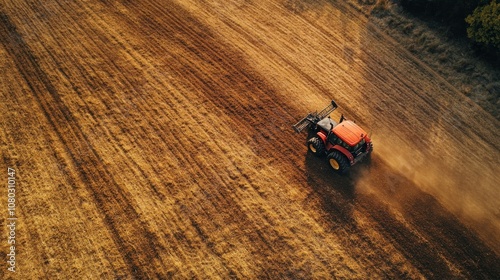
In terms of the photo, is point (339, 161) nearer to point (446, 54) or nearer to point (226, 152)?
point (226, 152)

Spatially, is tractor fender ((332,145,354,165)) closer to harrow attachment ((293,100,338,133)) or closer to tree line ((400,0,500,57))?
harrow attachment ((293,100,338,133))

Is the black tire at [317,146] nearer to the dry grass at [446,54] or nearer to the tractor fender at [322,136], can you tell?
the tractor fender at [322,136]

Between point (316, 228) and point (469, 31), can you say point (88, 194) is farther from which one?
point (469, 31)

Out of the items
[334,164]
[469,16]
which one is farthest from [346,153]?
[469,16]

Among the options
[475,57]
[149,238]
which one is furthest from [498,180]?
[149,238]

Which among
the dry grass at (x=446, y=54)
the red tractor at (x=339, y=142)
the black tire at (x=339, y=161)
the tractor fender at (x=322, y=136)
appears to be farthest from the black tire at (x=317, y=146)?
the dry grass at (x=446, y=54)
